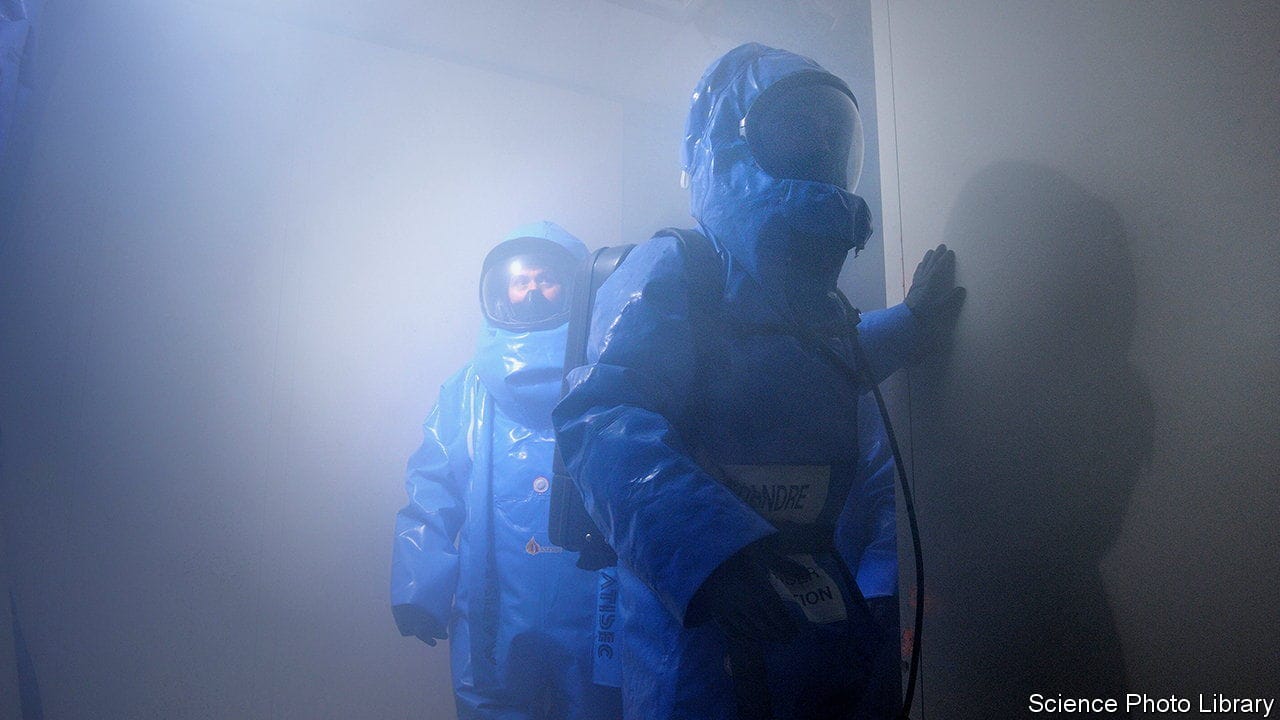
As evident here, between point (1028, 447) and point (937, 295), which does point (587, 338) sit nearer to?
point (937, 295)

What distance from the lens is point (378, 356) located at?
1.93 meters

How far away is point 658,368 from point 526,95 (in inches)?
69.6

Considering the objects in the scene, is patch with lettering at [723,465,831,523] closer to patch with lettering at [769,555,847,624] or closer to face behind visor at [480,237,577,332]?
patch with lettering at [769,555,847,624]

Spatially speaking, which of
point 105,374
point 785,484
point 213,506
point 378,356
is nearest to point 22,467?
point 105,374

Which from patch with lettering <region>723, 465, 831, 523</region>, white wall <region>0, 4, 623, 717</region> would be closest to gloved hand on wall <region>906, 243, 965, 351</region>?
patch with lettering <region>723, 465, 831, 523</region>

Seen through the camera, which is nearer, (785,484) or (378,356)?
(785,484)

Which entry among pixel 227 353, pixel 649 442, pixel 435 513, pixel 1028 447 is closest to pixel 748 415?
pixel 649 442

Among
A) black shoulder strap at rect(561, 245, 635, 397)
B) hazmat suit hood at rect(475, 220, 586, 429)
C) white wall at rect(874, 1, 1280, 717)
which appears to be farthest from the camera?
hazmat suit hood at rect(475, 220, 586, 429)

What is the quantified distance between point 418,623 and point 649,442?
114cm

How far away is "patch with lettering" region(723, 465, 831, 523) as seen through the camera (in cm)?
83

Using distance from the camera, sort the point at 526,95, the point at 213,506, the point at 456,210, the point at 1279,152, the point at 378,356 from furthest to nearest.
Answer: the point at 526,95
the point at 456,210
the point at 378,356
the point at 213,506
the point at 1279,152

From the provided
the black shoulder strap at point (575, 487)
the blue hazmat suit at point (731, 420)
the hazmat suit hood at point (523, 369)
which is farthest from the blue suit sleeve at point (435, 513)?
the blue hazmat suit at point (731, 420)

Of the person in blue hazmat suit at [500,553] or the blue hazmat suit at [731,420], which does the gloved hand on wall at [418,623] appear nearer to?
the person in blue hazmat suit at [500,553]

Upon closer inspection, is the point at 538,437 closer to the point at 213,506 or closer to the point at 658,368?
the point at 213,506
